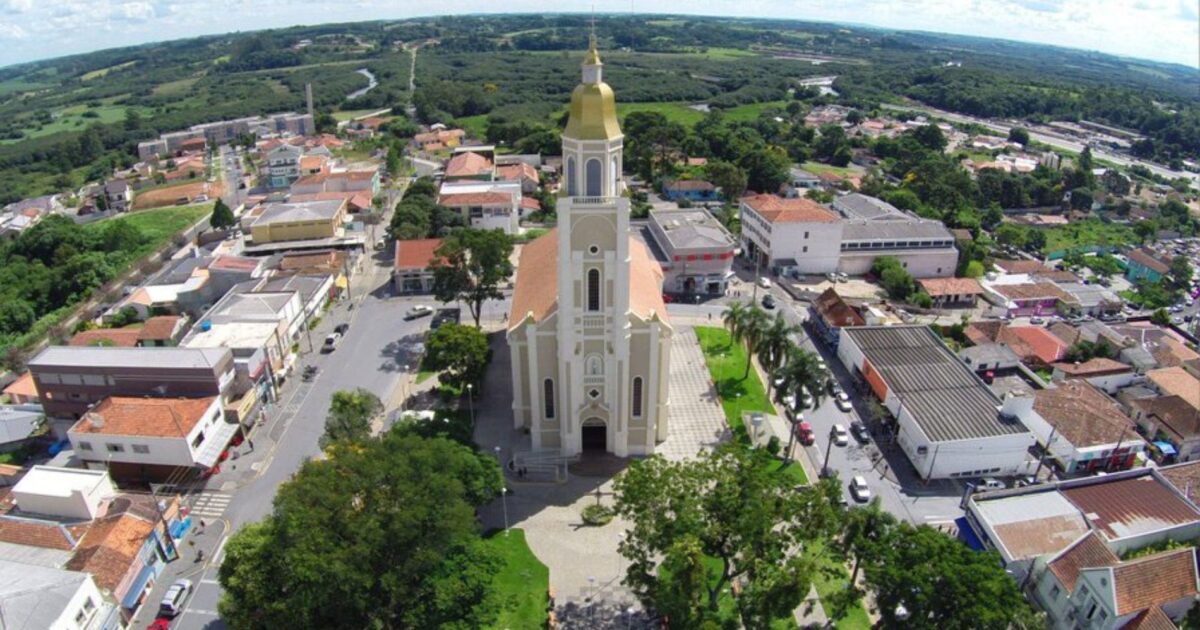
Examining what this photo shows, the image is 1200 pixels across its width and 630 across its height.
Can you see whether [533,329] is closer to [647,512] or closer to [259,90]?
[647,512]

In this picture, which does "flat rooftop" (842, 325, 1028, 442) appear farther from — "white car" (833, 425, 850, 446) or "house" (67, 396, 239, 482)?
"house" (67, 396, 239, 482)

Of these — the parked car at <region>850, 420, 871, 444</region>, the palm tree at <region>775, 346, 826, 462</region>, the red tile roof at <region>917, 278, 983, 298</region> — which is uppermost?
the palm tree at <region>775, 346, 826, 462</region>

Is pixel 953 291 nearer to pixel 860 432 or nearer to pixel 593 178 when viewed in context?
pixel 860 432

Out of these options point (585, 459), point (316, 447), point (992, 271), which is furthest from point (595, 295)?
point (992, 271)

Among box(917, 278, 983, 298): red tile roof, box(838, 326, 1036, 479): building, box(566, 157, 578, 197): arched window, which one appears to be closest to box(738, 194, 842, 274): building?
box(917, 278, 983, 298): red tile roof

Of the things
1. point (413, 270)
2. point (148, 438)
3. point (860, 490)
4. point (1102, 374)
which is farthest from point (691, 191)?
point (148, 438)

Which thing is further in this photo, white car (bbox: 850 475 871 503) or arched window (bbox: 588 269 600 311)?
white car (bbox: 850 475 871 503)
